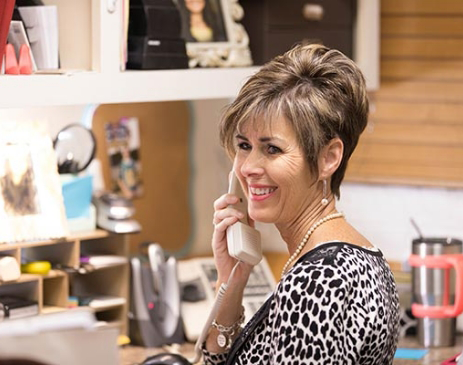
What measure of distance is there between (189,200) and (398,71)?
83 cm

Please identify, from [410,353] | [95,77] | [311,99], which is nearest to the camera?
[311,99]

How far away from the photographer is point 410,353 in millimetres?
3129

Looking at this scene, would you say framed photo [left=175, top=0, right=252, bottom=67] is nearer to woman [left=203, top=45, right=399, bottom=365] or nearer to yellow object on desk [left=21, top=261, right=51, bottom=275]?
yellow object on desk [left=21, top=261, right=51, bottom=275]

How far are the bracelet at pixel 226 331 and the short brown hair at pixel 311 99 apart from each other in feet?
1.50

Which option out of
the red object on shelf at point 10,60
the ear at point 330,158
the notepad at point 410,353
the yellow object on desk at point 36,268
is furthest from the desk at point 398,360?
the ear at point 330,158

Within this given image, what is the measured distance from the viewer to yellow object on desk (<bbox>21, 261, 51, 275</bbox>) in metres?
2.85

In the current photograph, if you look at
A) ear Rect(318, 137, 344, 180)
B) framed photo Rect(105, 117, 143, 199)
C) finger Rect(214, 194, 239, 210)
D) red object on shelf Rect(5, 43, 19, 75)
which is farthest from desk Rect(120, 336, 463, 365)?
ear Rect(318, 137, 344, 180)

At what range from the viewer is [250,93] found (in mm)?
2166

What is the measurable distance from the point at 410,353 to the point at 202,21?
1.14 m

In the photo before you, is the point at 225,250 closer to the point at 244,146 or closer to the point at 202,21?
the point at 244,146

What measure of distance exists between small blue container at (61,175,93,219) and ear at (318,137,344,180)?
1.08 meters

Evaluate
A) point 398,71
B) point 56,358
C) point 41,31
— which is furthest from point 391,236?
point 56,358

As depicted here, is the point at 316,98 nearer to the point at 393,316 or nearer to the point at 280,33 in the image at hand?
the point at 393,316

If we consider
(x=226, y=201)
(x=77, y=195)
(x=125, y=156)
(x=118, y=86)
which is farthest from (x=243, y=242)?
(x=125, y=156)
